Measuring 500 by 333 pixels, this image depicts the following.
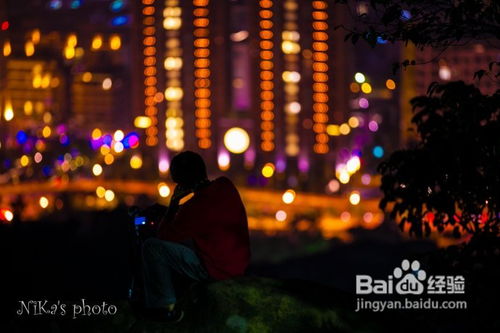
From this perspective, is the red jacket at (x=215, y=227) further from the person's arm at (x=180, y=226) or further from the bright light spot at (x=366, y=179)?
the bright light spot at (x=366, y=179)

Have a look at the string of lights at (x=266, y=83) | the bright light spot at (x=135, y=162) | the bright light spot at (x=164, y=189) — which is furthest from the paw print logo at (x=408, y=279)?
the string of lights at (x=266, y=83)

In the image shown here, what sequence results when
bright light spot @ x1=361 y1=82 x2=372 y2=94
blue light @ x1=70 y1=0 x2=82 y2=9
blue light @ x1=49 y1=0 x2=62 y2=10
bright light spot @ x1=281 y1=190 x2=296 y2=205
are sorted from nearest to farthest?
bright light spot @ x1=281 y1=190 x2=296 y2=205
bright light spot @ x1=361 y1=82 x2=372 y2=94
blue light @ x1=49 y1=0 x2=62 y2=10
blue light @ x1=70 y1=0 x2=82 y2=9

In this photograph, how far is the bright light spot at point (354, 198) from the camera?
94812 millimetres

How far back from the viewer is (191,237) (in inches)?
253

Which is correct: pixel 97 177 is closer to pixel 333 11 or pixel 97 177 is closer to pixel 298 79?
pixel 298 79

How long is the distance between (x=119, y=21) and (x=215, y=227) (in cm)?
12787

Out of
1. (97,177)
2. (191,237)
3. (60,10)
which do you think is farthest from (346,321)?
(60,10)

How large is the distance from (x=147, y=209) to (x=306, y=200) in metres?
94.8

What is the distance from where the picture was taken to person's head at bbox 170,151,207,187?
6.46 meters

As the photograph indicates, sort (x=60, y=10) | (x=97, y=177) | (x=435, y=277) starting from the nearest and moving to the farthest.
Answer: (x=435, y=277)
(x=97, y=177)
(x=60, y=10)

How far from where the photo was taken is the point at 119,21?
429ft

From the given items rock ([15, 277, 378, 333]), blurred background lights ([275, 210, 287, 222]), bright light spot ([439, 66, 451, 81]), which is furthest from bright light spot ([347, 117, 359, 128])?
rock ([15, 277, 378, 333])

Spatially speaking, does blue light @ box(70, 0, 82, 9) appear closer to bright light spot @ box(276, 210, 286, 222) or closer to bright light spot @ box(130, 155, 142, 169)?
bright light spot @ box(130, 155, 142, 169)

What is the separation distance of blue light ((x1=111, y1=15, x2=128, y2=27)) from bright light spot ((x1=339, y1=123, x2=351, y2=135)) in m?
37.1
